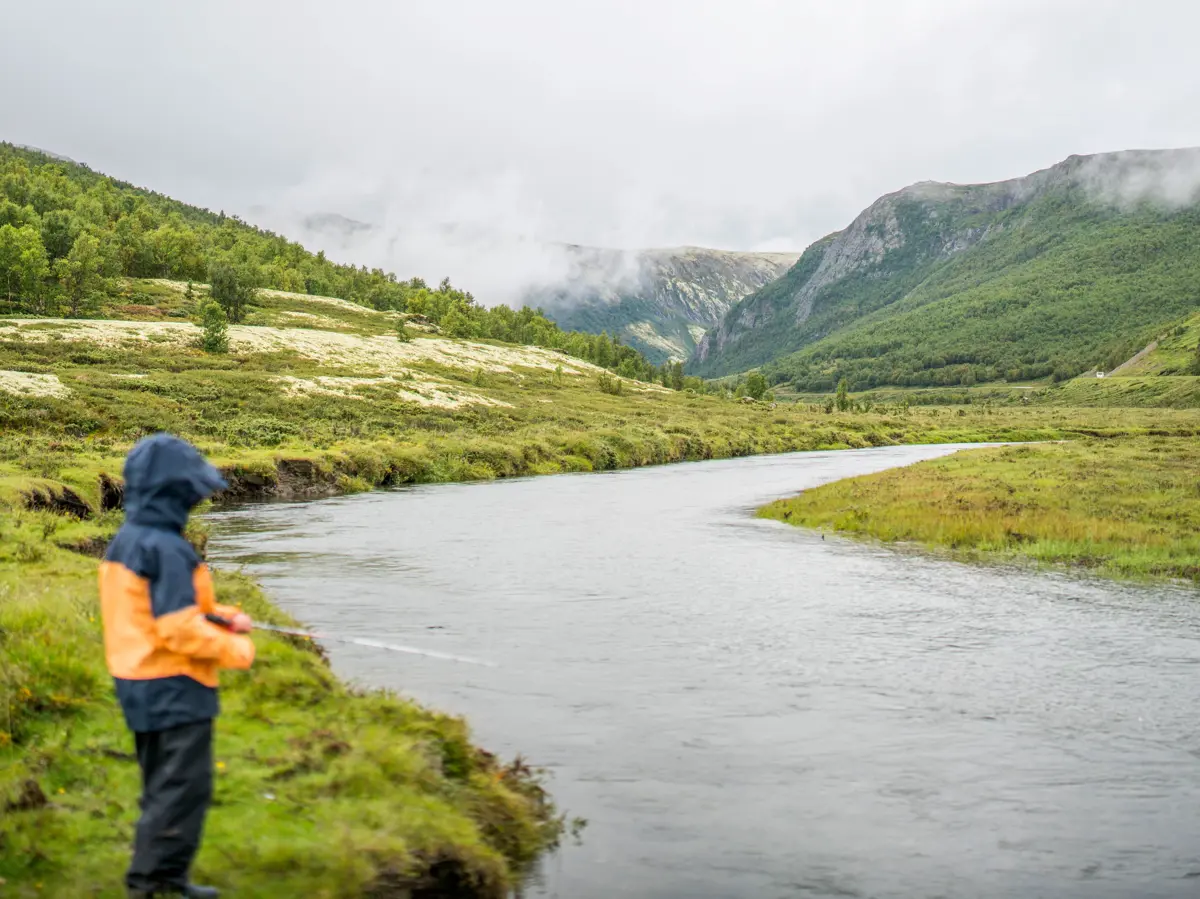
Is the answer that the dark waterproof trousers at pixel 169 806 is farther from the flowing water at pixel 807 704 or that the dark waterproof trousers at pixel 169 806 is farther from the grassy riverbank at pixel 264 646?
the flowing water at pixel 807 704

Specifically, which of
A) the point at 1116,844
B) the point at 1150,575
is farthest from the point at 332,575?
the point at 1150,575

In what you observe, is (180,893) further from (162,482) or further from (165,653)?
(162,482)

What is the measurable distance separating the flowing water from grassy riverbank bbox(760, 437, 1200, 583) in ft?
10.8

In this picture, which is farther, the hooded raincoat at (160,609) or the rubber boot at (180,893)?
the rubber boot at (180,893)

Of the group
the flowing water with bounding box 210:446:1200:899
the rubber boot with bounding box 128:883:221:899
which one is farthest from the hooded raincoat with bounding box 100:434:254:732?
the flowing water with bounding box 210:446:1200:899

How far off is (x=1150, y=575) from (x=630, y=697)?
16878 mm

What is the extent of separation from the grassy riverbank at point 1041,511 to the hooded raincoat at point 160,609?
79.2 feet

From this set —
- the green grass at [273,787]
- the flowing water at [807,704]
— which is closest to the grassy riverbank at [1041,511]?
the flowing water at [807,704]

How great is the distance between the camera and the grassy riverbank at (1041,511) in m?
26.8

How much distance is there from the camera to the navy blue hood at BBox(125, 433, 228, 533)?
270 inches

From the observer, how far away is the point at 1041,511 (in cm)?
3272

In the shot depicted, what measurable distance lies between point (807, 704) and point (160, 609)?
1032 centimetres

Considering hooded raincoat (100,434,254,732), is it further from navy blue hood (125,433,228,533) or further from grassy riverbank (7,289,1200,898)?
grassy riverbank (7,289,1200,898)

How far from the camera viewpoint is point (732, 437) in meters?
93.6
